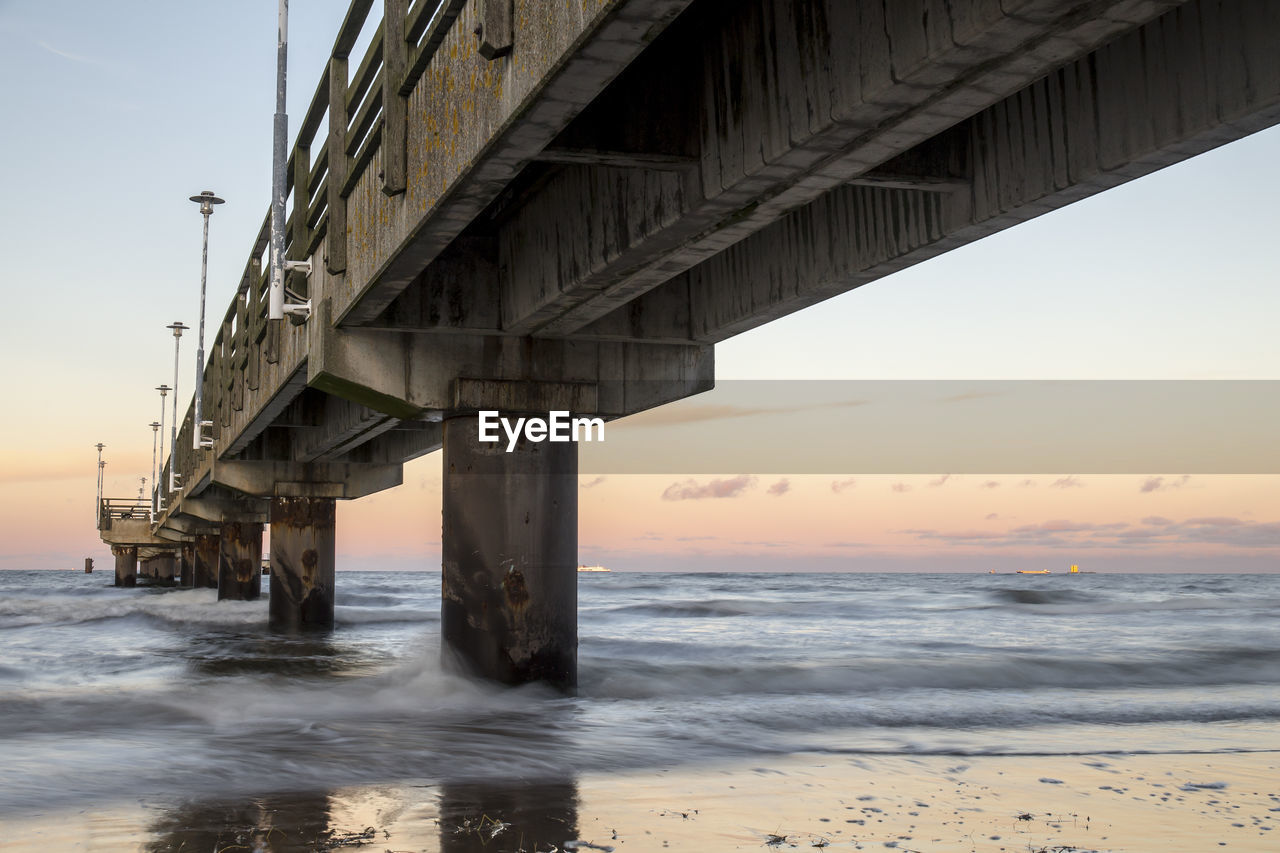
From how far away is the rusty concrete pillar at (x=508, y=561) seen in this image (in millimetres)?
11312

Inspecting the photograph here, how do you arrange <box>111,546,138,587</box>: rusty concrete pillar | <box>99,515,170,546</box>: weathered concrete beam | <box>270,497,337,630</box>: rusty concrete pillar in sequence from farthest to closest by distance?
<box>111,546,138,587</box>: rusty concrete pillar, <box>99,515,170,546</box>: weathered concrete beam, <box>270,497,337,630</box>: rusty concrete pillar

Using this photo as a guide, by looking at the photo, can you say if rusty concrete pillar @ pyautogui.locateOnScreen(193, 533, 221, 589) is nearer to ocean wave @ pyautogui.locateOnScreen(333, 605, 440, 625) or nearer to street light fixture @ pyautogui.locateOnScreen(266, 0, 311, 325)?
ocean wave @ pyautogui.locateOnScreen(333, 605, 440, 625)

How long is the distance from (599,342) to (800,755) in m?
4.71

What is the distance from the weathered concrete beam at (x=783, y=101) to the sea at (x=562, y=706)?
3867 mm

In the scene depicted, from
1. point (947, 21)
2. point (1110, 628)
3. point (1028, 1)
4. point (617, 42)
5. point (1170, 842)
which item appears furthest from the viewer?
point (1110, 628)

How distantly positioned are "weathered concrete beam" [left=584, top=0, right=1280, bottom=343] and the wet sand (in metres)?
3.63

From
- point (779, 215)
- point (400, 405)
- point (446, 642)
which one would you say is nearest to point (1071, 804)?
point (779, 215)

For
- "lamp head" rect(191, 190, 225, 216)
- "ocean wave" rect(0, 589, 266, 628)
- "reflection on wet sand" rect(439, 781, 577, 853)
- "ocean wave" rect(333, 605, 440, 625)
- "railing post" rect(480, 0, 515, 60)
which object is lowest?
"ocean wave" rect(333, 605, 440, 625)

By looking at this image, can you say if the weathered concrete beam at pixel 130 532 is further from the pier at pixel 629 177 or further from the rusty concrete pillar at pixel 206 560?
the pier at pixel 629 177

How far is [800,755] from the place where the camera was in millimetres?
9570

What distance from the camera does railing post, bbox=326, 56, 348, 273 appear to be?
10.7m

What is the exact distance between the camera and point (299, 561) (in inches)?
1040

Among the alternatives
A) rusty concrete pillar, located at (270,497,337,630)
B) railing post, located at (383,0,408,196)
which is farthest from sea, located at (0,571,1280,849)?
railing post, located at (383,0,408,196)

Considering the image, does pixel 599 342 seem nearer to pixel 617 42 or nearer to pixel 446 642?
pixel 446 642
